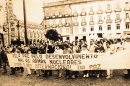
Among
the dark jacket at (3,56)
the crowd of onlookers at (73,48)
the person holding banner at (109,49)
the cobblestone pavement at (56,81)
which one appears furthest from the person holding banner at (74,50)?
the dark jacket at (3,56)

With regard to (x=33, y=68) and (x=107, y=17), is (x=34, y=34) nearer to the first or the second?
(x=33, y=68)

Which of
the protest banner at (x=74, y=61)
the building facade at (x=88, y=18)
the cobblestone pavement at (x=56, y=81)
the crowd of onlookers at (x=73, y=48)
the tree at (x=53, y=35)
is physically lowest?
the cobblestone pavement at (x=56, y=81)

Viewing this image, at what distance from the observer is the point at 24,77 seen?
611 centimetres

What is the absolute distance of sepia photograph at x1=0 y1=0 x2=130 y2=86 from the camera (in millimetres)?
5301

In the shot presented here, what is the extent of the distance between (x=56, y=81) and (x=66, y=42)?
0.76 meters

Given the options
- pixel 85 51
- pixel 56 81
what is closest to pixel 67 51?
pixel 85 51

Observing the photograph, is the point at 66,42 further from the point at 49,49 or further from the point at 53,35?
the point at 49,49

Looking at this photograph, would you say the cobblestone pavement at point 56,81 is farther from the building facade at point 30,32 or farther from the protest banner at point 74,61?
the building facade at point 30,32

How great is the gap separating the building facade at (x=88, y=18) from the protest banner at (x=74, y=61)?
35 cm

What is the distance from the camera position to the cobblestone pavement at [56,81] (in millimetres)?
5293

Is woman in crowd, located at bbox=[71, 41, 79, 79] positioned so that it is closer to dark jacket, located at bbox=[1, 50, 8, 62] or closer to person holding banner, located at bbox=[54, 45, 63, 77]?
person holding banner, located at bbox=[54, 45, 63, 77]

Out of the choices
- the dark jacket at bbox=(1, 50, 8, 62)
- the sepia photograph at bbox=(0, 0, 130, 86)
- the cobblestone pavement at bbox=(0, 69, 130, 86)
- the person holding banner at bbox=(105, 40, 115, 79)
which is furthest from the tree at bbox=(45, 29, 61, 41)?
the dark jacket at bbox=(1, 50, 8, 62)

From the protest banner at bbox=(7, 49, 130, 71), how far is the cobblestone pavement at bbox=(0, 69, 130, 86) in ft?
0.62

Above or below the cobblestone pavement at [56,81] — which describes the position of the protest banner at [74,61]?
above
